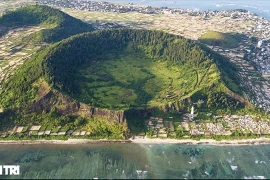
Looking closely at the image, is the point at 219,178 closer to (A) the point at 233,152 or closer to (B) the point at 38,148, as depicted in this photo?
(A) the point at 233,152

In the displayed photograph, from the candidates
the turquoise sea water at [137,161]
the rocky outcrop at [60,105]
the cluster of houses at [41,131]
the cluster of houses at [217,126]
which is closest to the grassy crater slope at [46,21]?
the rocky outcrop at [60,105]

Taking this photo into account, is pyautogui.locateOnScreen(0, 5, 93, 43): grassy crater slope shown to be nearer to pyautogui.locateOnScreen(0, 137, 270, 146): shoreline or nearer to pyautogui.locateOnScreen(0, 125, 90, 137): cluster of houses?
pyautogui.locateOnScreen(0, 125, 90, 137): cluster of houses

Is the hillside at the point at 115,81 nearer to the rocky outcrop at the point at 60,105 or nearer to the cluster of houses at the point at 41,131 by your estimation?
the rocky outcrop at the point at 60,105

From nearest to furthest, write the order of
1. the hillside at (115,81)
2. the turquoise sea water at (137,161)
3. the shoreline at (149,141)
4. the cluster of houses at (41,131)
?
the turquoise sea water at (137,161)
the shoreline at (149,141)
the cluster of houses at (41,131)
the hillside at (115,81)

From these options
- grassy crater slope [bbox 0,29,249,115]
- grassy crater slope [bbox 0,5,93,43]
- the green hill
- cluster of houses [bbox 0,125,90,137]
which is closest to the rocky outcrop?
grassy crater slope [bbox 0,29,249,115]

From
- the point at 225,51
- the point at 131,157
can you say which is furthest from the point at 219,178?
the point at 225,51

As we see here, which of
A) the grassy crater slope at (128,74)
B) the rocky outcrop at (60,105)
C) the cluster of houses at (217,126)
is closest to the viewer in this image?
the cluster of houses at (217,126)
